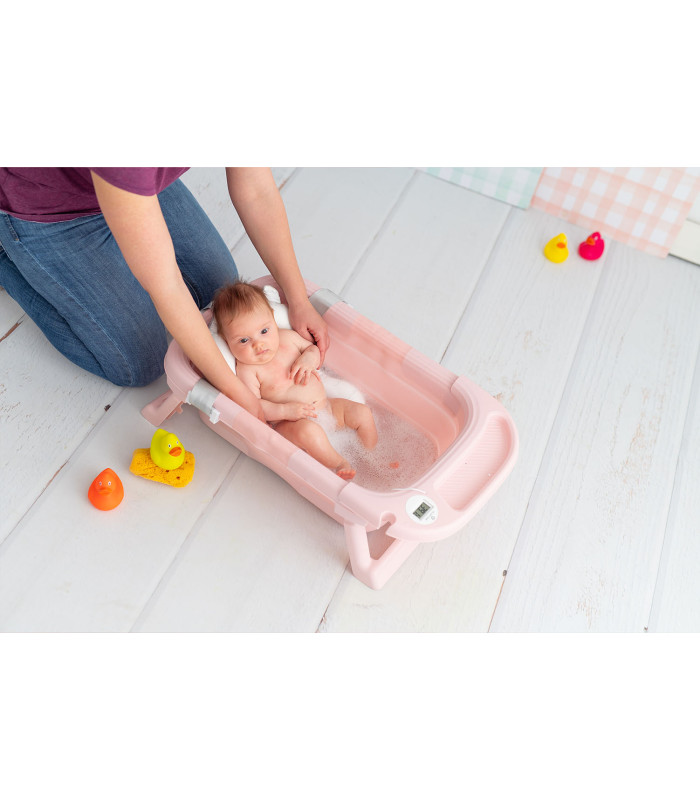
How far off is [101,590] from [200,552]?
0.65 feet

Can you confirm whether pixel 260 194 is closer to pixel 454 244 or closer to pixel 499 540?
pixel 454 244

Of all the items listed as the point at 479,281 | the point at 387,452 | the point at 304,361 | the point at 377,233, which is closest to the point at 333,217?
the point at 377,233

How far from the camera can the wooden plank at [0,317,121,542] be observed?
1.55 metres

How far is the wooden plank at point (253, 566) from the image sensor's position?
4.72 feet

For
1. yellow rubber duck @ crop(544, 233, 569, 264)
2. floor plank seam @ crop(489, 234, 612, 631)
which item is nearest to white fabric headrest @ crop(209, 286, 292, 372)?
floor plank seam @ crop(489, 234, 612, 631)

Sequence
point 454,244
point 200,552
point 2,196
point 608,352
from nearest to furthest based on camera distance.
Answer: point 2,196 → point 200,552 → point 608,352 → point 454,244

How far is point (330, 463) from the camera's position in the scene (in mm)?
1525

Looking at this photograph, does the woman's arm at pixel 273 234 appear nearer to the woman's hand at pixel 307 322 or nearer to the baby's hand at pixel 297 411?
the woman's hand at pixel 307 322

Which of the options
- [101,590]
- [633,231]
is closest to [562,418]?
[633,231]

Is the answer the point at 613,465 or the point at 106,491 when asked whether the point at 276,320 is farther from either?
the point at 613,465

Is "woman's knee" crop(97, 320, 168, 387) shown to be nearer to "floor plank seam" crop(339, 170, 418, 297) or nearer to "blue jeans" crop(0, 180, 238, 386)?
"blue jeans" crop(0, 180, 238, 386)

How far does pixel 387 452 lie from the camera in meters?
1.62

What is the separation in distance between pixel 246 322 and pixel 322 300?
0.66 feet

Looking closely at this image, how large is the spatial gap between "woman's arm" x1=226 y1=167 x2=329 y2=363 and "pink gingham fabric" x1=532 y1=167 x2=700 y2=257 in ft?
2.97
